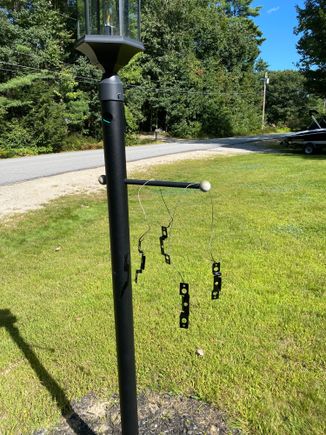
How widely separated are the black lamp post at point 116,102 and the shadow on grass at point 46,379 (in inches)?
29.8

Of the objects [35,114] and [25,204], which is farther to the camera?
[35,114]

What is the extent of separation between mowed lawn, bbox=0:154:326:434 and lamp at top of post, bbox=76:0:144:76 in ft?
2.83

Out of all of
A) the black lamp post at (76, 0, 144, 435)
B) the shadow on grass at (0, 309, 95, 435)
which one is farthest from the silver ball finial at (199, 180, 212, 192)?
the shadow on grass at (0, 309, 95, 435)

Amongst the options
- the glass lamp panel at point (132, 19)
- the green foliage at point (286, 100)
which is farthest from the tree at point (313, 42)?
the green foliage at point (286, 100)

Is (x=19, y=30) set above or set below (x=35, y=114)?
above

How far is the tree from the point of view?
49.0ft

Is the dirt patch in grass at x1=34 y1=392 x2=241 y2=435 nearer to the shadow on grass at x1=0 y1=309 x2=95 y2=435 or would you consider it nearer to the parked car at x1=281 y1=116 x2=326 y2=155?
the shadow on grass at x1=0 y1=309 x2=95 y2=435

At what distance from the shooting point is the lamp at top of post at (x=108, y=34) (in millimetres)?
1276

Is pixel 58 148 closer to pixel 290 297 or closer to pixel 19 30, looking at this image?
pixel 19 30

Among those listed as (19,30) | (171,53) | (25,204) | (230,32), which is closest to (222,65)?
(230,32)

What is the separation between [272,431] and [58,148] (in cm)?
2137

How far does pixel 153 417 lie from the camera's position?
2.03 metres

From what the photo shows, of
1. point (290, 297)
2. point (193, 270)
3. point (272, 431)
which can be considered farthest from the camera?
point (193, 270)

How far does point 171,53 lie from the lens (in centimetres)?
3094
